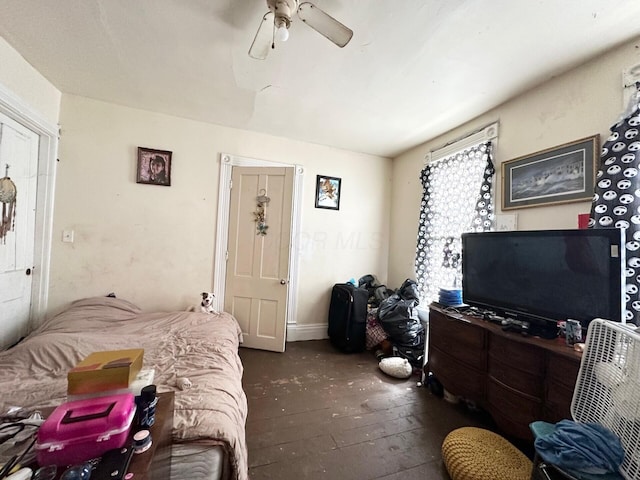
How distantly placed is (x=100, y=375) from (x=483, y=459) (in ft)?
5.78

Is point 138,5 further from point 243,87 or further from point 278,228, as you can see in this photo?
point 278,228

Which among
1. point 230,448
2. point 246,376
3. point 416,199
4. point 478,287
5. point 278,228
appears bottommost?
point 246,376

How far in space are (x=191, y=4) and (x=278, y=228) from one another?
1873 mm

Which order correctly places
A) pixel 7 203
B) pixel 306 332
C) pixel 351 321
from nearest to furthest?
pixel 7 203, pixel 351 321, pixel 306 332

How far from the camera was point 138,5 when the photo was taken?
1366 millimetres

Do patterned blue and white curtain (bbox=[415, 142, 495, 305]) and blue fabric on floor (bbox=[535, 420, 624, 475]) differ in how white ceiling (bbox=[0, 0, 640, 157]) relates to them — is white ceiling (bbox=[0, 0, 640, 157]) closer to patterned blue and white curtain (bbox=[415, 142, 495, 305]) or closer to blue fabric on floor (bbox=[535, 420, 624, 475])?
patterned blue and white curtain (bbox=[415, 142, 495, 305])

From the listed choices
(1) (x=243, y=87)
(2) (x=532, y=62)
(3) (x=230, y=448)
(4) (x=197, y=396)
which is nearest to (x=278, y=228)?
(1) (x=243, y=87)

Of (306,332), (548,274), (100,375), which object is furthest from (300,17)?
(306,332)

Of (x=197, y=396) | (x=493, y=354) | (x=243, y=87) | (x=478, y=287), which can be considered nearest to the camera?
(x=197, y=396)

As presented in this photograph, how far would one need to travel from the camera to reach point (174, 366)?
4.77ft

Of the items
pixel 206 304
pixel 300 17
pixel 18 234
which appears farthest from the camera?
pixel 206 304

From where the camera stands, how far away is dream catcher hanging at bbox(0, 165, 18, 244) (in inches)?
73.0

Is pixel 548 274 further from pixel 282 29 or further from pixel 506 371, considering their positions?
pixel 282 29

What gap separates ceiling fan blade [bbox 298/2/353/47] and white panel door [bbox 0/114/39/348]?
2.30 m
